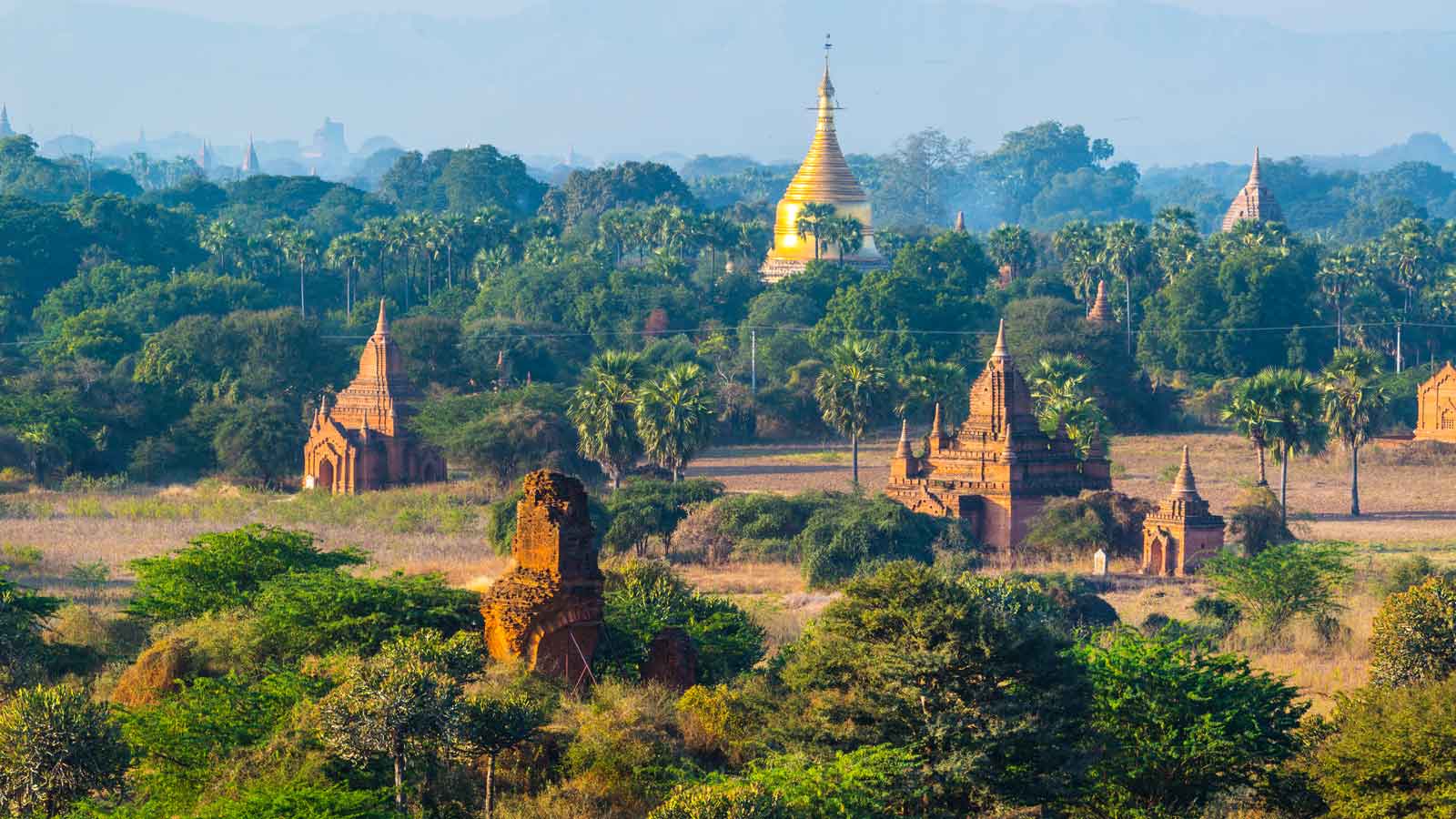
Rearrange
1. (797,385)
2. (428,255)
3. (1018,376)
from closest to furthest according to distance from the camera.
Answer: (1018,376) → (797,385) → (428,255)

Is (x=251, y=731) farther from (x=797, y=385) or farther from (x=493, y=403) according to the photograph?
(x=797, y=385)

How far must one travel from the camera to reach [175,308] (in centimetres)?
8356

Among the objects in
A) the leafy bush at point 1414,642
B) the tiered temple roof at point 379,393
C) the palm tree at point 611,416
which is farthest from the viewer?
the tiered temple roof at point 379,393

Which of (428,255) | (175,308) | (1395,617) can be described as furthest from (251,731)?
(428,255)

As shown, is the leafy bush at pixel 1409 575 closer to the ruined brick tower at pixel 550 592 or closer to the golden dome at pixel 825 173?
the ruined brick tower at pixel 550 592

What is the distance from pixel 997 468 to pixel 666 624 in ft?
73.2

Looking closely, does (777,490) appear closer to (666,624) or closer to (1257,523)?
(1257,523)

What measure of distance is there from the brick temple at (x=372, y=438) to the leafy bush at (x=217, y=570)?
897 inches

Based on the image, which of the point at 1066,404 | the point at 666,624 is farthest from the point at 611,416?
the point at 666,624

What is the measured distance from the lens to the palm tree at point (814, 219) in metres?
99.8

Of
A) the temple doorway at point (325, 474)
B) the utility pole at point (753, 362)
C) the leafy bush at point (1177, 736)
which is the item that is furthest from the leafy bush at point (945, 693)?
the utility pole at point (753, 362)

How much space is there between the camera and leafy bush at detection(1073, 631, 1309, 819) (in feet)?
88.0

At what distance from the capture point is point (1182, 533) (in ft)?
160

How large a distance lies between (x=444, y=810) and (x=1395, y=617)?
1281 cm
